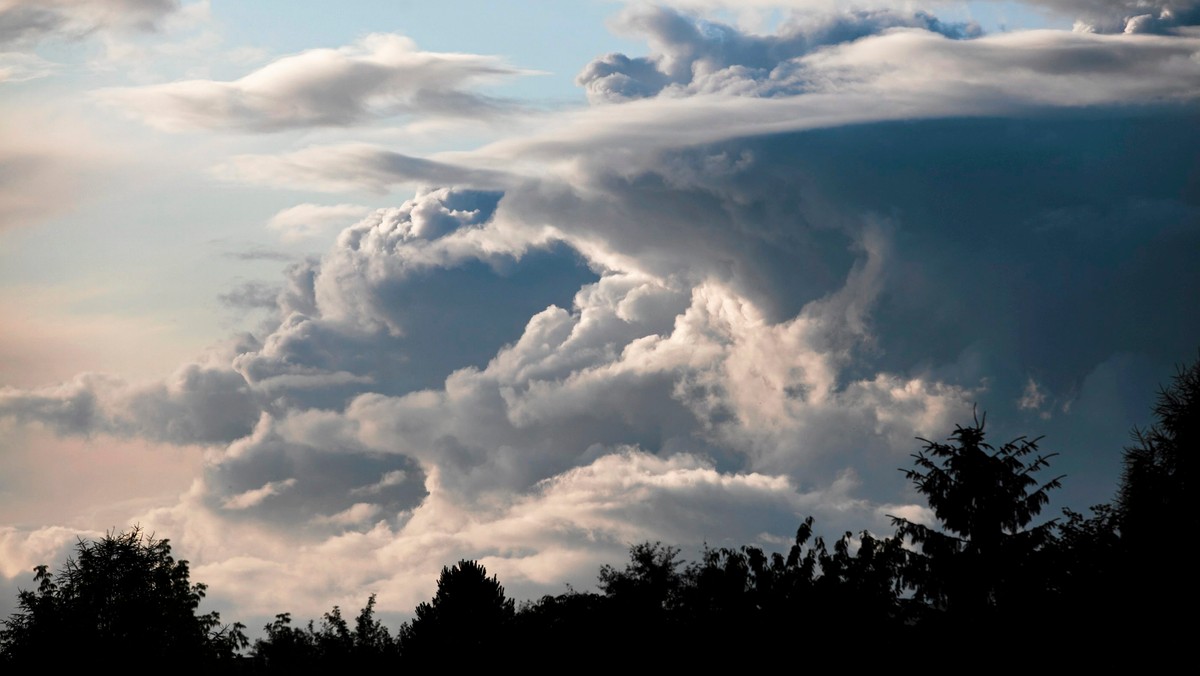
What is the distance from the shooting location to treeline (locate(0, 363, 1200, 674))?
47406 mm

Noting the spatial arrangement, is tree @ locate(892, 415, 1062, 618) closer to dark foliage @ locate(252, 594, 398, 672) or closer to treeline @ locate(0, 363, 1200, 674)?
treeline @ locate(0, 363, 1200, 674)

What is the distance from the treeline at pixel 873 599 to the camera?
47406mm

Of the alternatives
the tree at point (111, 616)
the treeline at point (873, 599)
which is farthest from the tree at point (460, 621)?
the tree at point (111, 616)

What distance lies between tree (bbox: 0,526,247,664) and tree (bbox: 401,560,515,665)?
84.1 feet

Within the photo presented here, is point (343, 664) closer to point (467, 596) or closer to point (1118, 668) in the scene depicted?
point (467, 596)

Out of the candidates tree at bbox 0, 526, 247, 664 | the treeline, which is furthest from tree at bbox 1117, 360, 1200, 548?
tree at bbox 0, 526, 247, 664

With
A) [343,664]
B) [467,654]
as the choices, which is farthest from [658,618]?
[343,664]

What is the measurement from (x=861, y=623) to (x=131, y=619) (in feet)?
134

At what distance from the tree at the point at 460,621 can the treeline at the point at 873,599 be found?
61 centimetres

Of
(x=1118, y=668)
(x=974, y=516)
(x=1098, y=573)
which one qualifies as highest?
(x=974, y=516)

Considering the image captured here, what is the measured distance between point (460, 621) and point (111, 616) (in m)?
38.1

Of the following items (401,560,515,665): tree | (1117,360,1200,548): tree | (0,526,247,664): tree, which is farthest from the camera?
(401,560,515,665): tree

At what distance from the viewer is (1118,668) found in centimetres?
4512

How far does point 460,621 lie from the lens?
107 metres
